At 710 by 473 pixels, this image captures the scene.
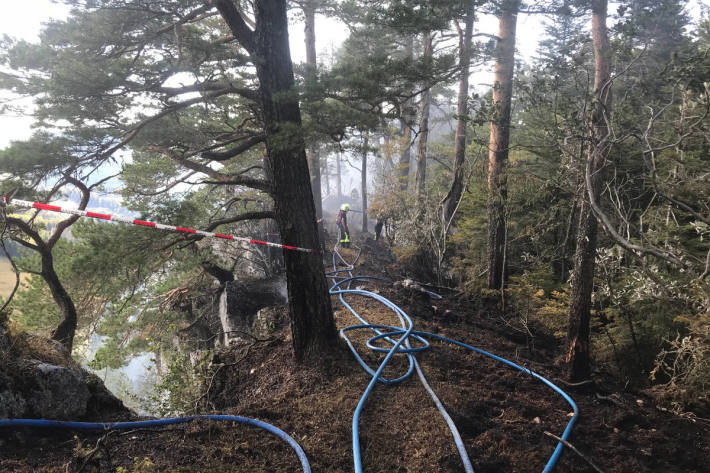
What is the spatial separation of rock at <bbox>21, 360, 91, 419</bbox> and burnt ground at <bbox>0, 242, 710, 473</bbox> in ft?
0.71

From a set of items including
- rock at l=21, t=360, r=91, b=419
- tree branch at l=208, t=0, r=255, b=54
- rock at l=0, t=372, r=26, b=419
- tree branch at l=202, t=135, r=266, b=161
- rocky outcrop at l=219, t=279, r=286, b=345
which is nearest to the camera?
rock at l=0, t=372, r=26, b=419

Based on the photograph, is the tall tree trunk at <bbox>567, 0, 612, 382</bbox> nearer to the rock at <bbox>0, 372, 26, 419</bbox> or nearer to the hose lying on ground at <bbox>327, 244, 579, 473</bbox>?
the hose lying on ground at <bbox>327, 244, 579, 473</bbox>

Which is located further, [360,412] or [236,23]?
[236,23]

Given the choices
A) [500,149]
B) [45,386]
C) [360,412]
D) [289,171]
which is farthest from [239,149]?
[500,149]

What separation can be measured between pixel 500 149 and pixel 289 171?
417 cm

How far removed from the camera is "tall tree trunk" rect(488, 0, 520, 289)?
670 centimetres

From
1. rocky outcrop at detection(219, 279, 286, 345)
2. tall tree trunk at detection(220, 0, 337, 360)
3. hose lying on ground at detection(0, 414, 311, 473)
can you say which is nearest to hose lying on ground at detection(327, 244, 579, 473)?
hose lying on ground at detection(0, 414, 311, 473)

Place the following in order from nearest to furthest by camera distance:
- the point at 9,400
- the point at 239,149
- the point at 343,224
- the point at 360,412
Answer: the point at 9,400 → the point at 360,412 → the point at 239,149 → the point at 343,224

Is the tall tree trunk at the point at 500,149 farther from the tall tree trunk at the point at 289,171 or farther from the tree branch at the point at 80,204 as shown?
the tree branch at the point at 80,204

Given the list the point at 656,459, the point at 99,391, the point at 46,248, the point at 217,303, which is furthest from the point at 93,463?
the point at 217,303

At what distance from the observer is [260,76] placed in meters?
3.96

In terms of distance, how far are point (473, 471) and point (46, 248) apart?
6415 mm

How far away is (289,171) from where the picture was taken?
4.18 metres

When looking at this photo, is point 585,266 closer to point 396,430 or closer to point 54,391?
point 396,430
